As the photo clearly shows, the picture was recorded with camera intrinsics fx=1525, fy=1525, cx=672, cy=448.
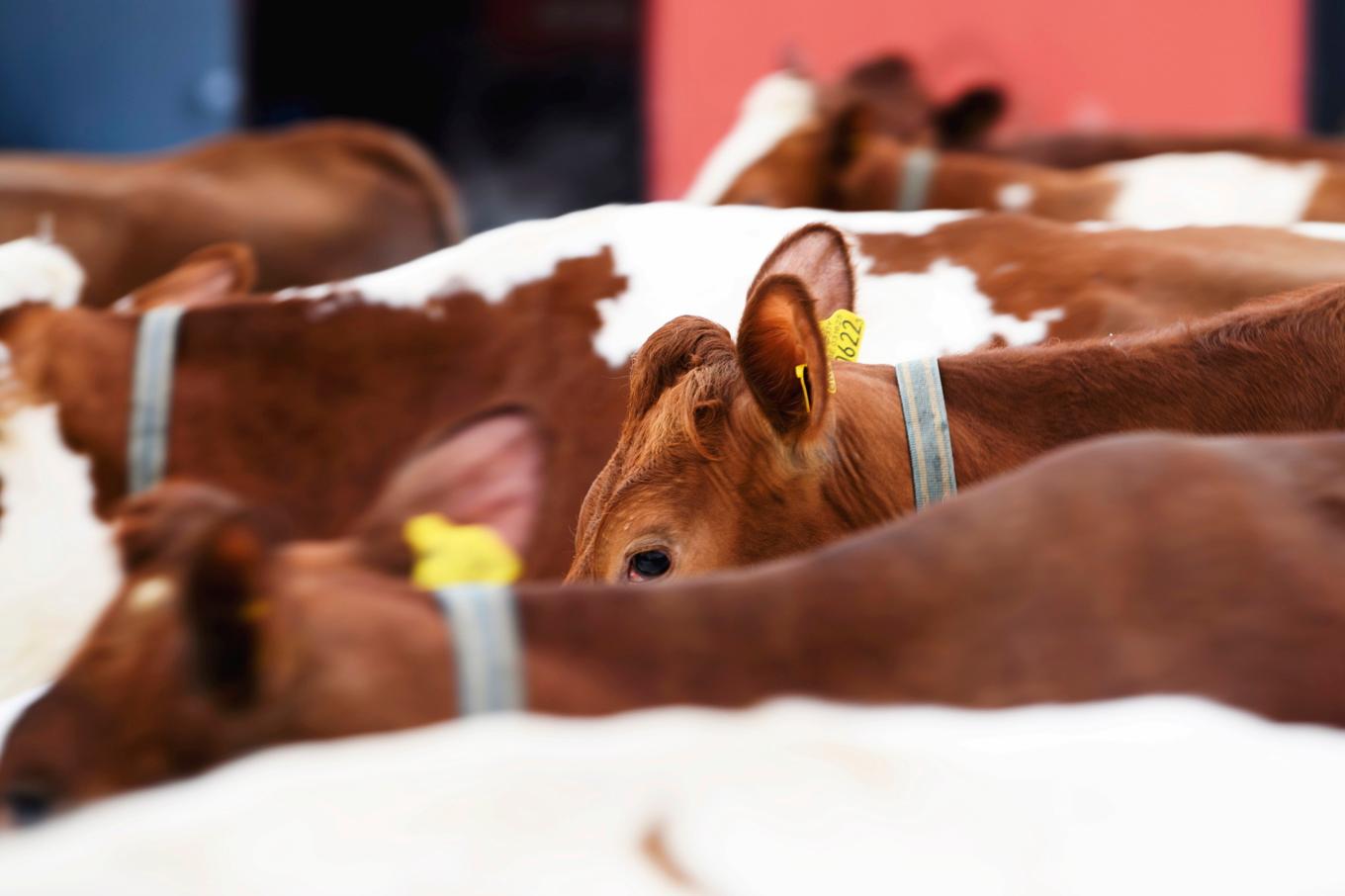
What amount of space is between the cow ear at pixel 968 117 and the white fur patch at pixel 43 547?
8.98 ft

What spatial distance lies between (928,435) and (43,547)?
1288 mm

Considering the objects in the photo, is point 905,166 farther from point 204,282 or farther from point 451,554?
point 451,554

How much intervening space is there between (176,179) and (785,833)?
340 centimetres

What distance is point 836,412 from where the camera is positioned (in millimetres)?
1429

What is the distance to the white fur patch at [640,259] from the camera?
6.84ft

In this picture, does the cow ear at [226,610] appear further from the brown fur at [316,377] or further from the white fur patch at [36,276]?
the white fur patch at [36,276]

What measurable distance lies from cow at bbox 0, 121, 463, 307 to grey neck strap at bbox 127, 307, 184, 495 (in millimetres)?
1396

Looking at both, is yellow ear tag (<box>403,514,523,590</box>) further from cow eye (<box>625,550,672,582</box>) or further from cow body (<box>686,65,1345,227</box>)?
cow body (<box>686,65,1345,227</box>)

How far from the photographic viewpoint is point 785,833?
81cm

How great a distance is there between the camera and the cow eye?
4.62 feet

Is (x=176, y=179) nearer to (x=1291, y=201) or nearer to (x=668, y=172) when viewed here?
(x=668, y=172)

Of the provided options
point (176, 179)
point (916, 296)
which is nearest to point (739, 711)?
point (916, 296)

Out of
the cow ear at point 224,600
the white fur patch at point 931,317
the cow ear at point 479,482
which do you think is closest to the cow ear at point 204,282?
the white fur patch at point 931,317

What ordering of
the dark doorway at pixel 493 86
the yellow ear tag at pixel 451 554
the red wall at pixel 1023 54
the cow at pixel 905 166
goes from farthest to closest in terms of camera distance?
1. the dark doorway at pixel 493 86
2. the red wall at pixel 1023 54
3. the cow at pixel 905 166
4. the yellow ear tag at pixel 451 554
